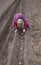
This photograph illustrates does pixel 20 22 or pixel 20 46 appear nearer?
pixel 20 46

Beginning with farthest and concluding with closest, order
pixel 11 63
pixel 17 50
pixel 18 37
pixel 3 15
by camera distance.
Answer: pixel 3 15, pixel 18 37, pixel 17 50, pixel 11 63

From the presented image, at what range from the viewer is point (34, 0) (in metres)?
13.8

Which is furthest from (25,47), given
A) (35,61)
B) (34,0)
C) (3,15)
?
(34,0)

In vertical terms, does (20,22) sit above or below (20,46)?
above

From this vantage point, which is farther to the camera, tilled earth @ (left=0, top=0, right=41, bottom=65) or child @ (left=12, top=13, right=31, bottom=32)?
child @ (left=12, top=13, right=31, bottom=32)

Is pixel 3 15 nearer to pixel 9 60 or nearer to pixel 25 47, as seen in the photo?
pixel 25 47

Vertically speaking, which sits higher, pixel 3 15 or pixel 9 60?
pixel 9 60

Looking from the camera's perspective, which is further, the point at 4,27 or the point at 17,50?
the point at 4,27

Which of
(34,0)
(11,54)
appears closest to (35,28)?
(11,54)

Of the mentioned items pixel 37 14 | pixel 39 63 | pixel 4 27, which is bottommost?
pixel 37 14

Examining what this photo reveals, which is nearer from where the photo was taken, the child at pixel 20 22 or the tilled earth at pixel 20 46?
the tilled earth at pixel 20 46

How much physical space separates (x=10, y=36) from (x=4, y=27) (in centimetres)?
72

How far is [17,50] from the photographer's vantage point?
18.2 feet

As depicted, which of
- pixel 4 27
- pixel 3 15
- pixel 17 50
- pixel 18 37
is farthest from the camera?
pixel 3 15
